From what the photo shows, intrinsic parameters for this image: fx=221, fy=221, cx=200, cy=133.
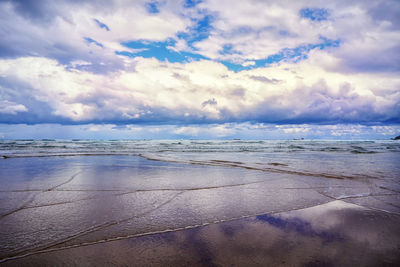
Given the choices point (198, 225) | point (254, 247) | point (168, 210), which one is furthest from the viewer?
point (168, 210)

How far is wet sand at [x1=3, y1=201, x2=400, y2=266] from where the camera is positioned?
6.92 feet

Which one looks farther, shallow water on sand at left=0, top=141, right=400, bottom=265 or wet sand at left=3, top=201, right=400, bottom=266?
Answer: shallow water on sand at left=0, top=141, right=400, bottom=265

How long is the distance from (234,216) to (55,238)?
233 centimetres

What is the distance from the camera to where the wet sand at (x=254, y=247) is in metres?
2.11

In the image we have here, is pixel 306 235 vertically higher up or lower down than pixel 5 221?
lower down

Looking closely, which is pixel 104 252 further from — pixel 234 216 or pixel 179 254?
pixel 234 216

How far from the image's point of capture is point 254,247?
93.6 inches

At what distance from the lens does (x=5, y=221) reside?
3.06 m

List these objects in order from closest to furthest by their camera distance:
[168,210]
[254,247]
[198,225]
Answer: [254,247] → [198,225] → [168,210]

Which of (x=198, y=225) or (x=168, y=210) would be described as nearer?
(x=198, y=225)

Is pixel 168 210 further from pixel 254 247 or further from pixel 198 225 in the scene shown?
pixel 254 247

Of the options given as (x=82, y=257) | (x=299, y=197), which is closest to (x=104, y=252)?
(x=82, y=257)

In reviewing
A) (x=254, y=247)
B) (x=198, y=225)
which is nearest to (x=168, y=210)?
(x=198, y=225)

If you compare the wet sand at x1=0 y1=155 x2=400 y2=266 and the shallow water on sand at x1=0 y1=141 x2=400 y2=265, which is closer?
the wet sand at x1=0 y1=155 x2=400 y2=266
